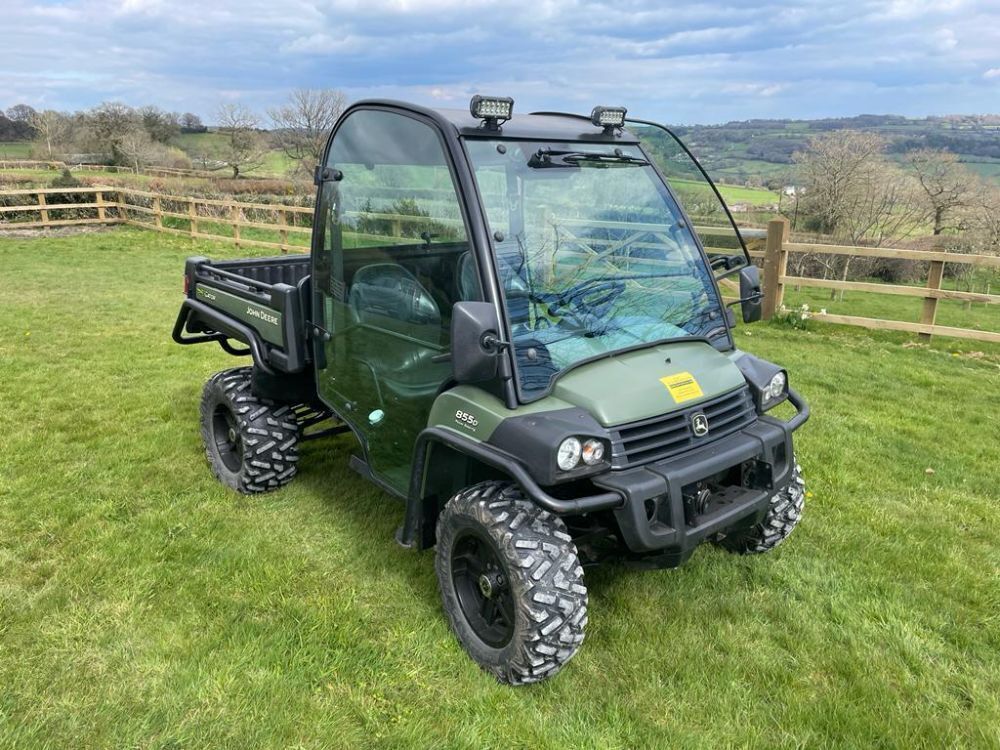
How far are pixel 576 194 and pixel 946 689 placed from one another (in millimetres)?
2478

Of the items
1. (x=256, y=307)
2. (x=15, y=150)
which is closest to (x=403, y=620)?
(x=256, y=307)

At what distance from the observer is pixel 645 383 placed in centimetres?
271

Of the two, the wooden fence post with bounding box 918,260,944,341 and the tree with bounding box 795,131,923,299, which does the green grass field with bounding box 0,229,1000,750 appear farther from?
the tree with bounding box 795,131,923,299

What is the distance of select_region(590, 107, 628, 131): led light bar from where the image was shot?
10.6 ft

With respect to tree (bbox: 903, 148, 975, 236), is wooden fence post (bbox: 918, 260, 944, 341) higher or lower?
lower

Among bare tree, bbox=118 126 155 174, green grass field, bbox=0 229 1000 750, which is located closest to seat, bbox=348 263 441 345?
green grass field, bbox=0 229 1000 750

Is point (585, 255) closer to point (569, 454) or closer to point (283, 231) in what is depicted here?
point (569, 454)

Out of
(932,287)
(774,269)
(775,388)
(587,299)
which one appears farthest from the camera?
(774,269)

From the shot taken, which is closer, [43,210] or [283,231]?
[283,231]

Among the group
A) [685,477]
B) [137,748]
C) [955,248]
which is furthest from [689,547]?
[955,248]

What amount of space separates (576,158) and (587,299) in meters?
0.64

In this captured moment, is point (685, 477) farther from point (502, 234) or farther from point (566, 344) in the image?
point (502, 234)

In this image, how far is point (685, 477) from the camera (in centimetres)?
253

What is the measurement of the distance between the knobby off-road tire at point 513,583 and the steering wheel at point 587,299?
74cm
